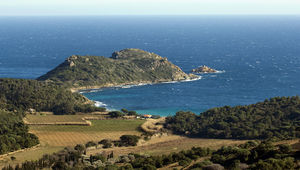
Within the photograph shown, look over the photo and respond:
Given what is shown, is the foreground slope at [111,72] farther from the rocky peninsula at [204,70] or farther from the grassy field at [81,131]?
the grassy field at [81,131]

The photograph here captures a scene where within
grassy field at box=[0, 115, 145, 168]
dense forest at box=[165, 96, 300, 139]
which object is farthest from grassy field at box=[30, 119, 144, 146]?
dense forest at box=[165, 96, 300, 139]

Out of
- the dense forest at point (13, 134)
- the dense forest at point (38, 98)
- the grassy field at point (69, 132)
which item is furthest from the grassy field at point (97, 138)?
the dense forest at point (38, 98)

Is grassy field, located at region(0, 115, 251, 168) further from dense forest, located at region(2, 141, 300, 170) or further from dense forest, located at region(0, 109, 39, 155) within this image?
dense forest, located at region(2, 141, 300, 170)

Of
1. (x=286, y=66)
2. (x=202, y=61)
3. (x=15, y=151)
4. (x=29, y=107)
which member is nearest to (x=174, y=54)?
(x=202, y=61)

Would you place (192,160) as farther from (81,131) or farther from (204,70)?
(204,70)

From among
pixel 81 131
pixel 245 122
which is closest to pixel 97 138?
pixel 81 131

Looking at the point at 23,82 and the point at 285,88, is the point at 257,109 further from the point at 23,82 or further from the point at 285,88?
the point at 23,82
